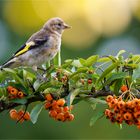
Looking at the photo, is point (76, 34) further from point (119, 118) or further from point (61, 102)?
point (119, 118)

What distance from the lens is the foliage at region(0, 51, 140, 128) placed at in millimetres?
3781

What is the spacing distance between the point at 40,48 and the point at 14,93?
2.34 metres

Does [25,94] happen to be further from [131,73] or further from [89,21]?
[89,21]

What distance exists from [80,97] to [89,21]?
11338 mm

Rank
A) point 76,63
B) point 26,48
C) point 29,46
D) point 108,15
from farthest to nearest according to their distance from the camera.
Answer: point 108,15 < point 29,46 < point 26,48 < point 76,63

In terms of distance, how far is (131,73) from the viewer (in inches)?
150

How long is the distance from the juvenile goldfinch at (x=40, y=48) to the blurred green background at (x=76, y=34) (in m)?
4.87

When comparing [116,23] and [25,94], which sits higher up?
[25,94]

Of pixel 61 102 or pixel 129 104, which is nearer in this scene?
pixel 129 104

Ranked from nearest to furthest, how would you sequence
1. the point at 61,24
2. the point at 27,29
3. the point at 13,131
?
the point at 61,24
the point at 13,131
the point at 27,29

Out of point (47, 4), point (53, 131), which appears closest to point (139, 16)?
point (47, 4)

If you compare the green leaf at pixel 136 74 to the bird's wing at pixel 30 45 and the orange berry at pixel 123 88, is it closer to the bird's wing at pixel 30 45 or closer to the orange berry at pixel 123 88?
the orange berry at pixel 123 88

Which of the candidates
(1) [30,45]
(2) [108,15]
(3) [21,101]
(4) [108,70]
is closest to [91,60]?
(4) [108,70]

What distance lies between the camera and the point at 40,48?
6.12 metres
